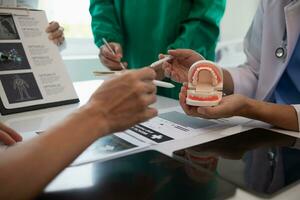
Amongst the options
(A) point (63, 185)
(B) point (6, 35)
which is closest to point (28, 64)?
(B) point (6, 35)

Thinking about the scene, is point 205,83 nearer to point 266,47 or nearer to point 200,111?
point 200,111

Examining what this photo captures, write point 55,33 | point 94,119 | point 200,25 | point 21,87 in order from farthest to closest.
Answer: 1. point 200,25
2. point 55,33
3. point 21,87
4. point 94,119

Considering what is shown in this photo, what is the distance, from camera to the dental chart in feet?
3.01

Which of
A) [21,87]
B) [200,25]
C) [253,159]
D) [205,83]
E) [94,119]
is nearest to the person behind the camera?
[94,119]

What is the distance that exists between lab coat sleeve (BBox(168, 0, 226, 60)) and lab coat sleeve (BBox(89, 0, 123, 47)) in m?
0.24

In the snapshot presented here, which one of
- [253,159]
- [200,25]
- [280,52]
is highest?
[200,25]

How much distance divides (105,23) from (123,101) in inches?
34.2

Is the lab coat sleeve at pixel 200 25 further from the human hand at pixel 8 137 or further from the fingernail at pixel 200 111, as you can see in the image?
the human hand at pixel 8 137

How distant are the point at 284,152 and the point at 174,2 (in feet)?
2.41

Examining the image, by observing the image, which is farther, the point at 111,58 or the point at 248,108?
the point at 111,58

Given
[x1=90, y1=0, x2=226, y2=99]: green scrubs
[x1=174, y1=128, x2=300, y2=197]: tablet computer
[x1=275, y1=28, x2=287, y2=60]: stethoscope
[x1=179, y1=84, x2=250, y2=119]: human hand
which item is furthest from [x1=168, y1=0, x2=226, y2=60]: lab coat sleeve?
[x1=174, y1=128, x2=300, y2=197]: tablet computer

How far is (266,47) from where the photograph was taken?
A: 992 millimetres

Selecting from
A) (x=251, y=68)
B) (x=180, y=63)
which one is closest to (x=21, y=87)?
(x=180, y=63)

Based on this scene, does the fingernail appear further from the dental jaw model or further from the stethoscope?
the stethoscope
